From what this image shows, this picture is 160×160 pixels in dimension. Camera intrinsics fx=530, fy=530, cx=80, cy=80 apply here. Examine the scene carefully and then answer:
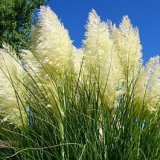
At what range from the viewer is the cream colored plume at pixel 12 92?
262 centimetres

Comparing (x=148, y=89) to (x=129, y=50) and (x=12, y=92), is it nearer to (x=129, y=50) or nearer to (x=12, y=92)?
(x=129, y=50)

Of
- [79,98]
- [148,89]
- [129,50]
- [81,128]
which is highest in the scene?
[129,50]

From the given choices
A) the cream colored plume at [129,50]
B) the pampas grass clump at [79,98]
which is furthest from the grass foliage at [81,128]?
the cream colored plume at [129,50]

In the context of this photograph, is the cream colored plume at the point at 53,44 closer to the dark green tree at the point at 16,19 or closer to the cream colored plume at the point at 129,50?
the cream colored plume at the point at 129,50

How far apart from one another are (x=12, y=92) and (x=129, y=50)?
2.19 feet

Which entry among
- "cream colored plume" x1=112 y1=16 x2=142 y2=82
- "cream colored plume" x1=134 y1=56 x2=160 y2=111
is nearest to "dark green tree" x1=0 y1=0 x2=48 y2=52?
"cream colored plume" x1=112 y1=16 x2=142 y2=82

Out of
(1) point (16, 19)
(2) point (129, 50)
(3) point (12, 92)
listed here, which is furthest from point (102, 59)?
(1) point (16, 19)

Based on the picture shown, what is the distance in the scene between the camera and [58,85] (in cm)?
271

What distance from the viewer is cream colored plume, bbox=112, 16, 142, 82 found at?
2816mm

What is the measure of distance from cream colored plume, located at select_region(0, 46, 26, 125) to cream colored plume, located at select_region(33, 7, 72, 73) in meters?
0.15

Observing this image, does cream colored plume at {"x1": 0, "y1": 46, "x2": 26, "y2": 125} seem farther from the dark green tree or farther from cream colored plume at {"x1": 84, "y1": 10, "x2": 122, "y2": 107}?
the dark green tree

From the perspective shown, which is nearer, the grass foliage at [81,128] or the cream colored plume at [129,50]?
the grass foliage at [81,128]

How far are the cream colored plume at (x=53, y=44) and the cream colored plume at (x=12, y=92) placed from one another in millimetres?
149

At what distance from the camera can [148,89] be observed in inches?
108
